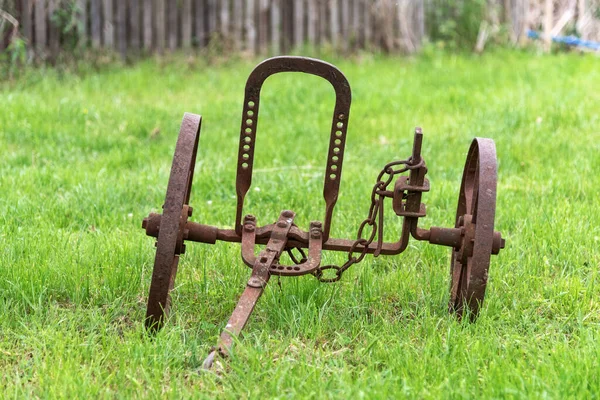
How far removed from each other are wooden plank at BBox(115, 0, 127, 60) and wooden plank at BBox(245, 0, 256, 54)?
154 cm

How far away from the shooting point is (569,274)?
3598mm

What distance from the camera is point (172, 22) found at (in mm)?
9992

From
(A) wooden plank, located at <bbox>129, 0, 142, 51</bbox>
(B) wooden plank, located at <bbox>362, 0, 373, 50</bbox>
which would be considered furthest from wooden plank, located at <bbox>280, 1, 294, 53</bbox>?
(A) wooden plank, located at <bbox>129, 0, 142, 51</bbox>

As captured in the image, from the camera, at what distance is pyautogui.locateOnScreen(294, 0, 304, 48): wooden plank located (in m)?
10.3

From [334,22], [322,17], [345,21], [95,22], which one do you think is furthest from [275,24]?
[95,22]

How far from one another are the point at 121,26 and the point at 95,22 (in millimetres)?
323

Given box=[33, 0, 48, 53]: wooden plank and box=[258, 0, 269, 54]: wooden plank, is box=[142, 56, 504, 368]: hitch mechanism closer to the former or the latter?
box=[33, 0, 48, 53]: wooden plank

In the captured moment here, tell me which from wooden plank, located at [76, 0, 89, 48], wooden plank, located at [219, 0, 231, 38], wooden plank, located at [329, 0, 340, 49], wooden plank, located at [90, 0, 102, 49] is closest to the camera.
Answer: wooden plank, located at [76, 0, 89, 48]

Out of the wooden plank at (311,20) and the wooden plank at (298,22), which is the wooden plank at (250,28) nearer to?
the wooden plank at (298,22)

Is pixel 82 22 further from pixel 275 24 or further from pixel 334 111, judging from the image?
pixel 334 111

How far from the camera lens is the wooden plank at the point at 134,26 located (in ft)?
31.9

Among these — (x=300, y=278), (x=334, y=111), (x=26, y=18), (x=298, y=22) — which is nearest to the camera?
(x=334, y=111)

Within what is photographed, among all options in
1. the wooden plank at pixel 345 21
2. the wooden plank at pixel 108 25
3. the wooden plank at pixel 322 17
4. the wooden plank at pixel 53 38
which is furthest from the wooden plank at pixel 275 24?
the wooden plank at pixel 53 38

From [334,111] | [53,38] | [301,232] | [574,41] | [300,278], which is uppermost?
[574,41]
